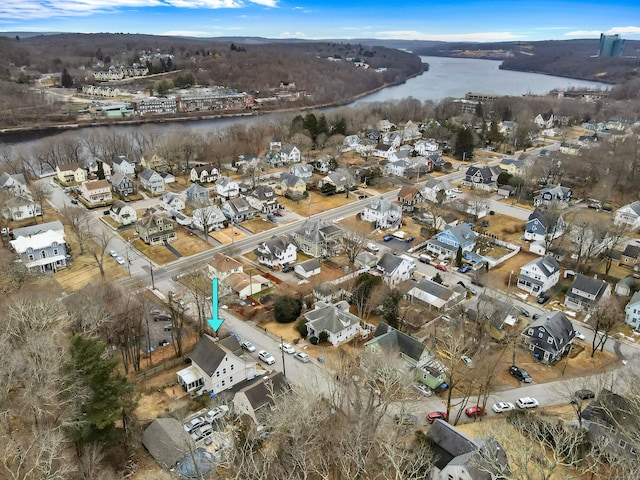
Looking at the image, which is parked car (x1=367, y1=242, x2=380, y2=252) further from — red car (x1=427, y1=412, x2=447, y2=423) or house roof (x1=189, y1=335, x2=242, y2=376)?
red car (x1=427, y1=412, x2=447, y2=423)

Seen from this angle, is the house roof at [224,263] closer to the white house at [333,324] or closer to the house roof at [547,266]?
the white house at [333,324]

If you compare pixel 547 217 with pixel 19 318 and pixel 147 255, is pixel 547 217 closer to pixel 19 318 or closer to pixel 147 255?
pixel 147 255

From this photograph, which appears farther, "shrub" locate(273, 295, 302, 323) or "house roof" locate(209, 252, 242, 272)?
"house roof" locate(209, 252, 242, 272)

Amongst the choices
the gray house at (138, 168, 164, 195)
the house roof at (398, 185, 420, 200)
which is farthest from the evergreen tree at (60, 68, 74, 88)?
the house roof at (398, 185, 420, 200)

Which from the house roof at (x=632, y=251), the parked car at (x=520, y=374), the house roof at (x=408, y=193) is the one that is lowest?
the parked car at (x=520, y=374)

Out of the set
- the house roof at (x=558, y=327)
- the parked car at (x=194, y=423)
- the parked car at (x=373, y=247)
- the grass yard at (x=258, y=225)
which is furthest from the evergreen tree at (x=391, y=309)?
the grass yard at (x=258, y=225)

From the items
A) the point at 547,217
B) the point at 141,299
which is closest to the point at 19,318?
the point at 141,299

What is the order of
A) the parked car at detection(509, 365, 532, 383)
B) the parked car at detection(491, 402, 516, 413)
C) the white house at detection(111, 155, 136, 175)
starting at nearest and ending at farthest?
the parked car at detection(491, 402, 516, 413) → the parked car at detection(509, 365, 532, 383) → the white house at detection(111, 155, 136, 175)
